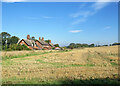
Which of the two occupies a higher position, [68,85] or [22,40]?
[22,40]

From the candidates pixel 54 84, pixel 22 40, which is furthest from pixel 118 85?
pixel 22 40

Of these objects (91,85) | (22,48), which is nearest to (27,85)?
(91,85)

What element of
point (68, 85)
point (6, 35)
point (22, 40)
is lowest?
point (68, 85)

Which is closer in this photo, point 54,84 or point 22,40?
point 54,84

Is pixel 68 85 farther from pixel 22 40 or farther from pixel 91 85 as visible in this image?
pixel 22 40

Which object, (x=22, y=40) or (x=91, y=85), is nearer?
(x=91, y=85)

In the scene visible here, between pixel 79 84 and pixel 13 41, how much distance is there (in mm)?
53416

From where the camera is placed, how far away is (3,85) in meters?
3.94

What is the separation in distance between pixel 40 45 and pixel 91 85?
48.3 m

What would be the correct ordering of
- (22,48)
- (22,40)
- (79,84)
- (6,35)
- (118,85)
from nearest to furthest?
(118,85)
(79,84)
(22,48)
(22,40)
(6,35)

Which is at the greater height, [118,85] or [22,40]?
[22,40]

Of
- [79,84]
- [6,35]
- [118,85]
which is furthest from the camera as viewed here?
[6,35]

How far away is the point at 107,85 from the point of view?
145 inches

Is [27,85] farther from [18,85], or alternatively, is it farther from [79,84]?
[79,84]
